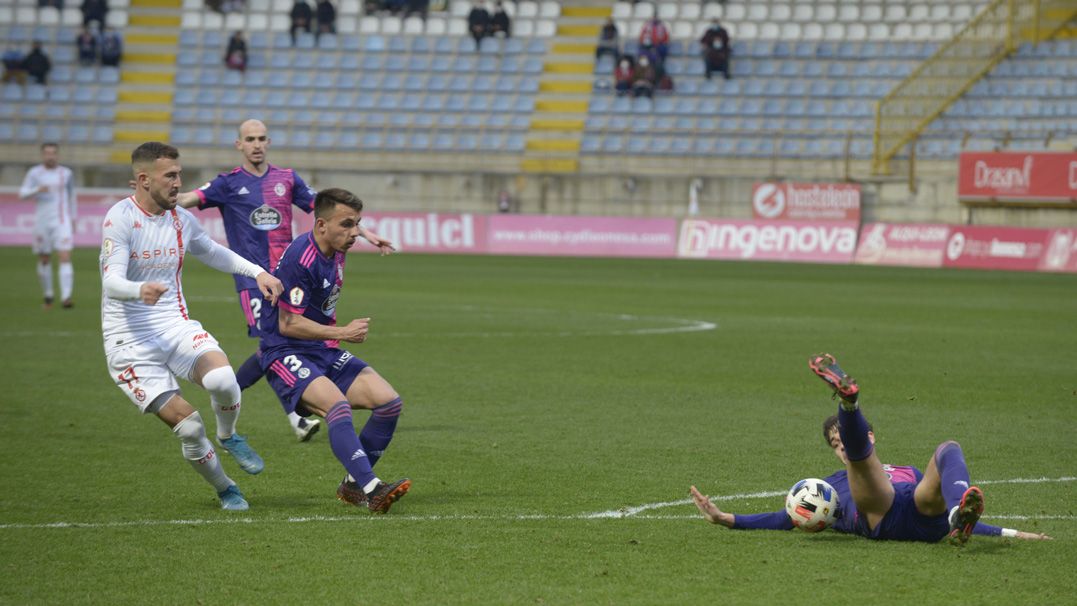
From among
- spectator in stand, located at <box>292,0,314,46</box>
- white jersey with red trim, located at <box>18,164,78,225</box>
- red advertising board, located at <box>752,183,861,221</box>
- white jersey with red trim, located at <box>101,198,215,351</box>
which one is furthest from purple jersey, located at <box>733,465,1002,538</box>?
spectator in stand, located at <box>292,0,314,46</box>

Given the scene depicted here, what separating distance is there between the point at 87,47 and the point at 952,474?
139ft

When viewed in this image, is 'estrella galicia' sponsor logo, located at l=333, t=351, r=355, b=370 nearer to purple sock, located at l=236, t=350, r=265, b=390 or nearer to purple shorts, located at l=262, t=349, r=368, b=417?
purple shorts, located at l=262, t=349, r=368, b=417


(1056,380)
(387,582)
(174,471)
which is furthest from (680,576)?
(1056,380)

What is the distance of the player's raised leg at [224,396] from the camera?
8219 mm

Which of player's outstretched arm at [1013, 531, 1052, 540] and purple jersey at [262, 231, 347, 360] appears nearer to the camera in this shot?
player's outstretched arm at [1013, 531, 1052, 540]

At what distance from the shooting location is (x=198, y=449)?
26.2 ft

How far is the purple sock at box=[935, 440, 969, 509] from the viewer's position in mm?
6801

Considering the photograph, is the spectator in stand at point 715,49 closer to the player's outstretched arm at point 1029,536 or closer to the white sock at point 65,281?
the white sock at point 65,281

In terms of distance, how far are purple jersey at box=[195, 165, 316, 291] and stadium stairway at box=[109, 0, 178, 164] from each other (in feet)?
105

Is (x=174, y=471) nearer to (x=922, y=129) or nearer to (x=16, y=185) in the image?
(x=922, y=129)

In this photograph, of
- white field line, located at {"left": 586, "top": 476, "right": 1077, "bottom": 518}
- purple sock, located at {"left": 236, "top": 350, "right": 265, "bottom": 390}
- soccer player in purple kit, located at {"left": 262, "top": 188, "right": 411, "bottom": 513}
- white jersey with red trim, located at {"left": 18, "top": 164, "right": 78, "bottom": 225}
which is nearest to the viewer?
white field line, located at {"left": 586, "top": 476, "right": 1077, "bottom": 518}

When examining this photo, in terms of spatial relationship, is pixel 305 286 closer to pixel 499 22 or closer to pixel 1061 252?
pixel 1061 252

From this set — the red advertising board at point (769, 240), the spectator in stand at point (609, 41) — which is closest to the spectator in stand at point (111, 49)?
the spectator in stand at point (609, 41)

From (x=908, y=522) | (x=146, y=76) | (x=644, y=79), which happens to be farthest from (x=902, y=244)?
(x=908, y=522)
